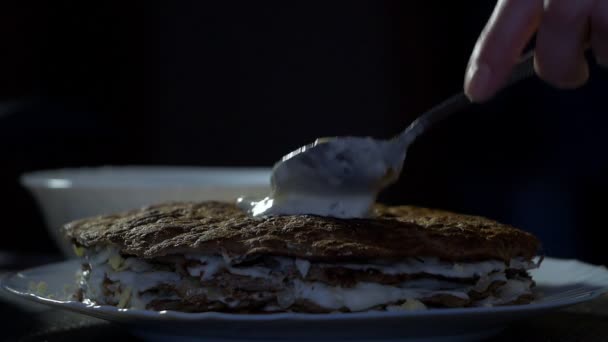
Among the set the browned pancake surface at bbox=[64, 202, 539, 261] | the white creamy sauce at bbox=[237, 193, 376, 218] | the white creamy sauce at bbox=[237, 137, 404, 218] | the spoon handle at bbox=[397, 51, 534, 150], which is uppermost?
the spoon handle at bbox=[397, 51, 534, 150]

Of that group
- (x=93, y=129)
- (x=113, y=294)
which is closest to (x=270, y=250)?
(x=113, y=294)

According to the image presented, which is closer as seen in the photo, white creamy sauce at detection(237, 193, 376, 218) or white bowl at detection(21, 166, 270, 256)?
white creamy sauce at detection(237, 193, 376, 218)

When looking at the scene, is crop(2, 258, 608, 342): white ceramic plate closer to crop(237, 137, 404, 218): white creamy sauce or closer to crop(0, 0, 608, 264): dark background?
crop(237, 137, 404, 218): white creamy sauce

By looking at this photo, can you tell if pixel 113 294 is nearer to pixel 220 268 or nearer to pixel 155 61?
pixel 220 268

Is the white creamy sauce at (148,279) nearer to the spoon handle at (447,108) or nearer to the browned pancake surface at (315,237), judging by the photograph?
the browned pancake surface at (315,237)

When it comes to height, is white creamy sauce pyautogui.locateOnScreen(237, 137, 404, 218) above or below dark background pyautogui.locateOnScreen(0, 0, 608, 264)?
below

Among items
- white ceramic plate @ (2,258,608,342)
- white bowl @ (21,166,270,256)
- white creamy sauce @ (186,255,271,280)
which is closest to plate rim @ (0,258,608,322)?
white ceramic plate @ (2,258,608,342)

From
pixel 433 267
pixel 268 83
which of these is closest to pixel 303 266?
pixel 433 267

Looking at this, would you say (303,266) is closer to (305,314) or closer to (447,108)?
(305,314)
